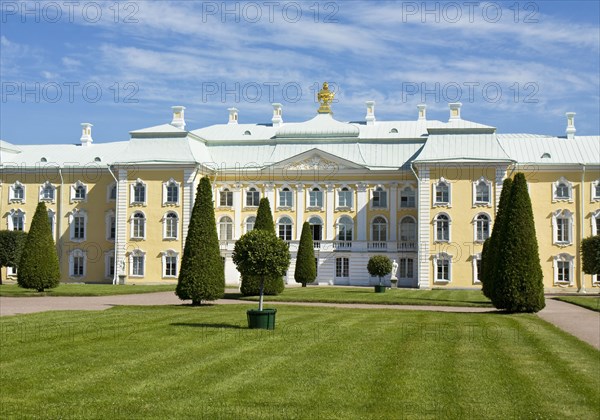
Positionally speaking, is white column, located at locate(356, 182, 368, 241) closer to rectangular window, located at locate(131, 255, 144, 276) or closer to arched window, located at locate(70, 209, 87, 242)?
rectangular window, located at locate(131, 255, 144, 276)

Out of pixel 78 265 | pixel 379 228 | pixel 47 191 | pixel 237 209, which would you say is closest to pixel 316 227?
pixel 379 228

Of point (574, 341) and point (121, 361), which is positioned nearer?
point (121, 361)

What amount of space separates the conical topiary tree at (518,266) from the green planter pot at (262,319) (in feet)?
33.7

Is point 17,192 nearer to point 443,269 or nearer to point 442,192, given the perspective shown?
point 442,192

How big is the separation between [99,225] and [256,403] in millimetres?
49761

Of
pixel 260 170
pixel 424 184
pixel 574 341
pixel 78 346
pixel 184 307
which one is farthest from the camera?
pixel 260 170

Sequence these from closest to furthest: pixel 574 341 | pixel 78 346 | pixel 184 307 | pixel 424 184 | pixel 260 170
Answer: pixel 78 346
pixel 574 341
pixel 184 307
pixel 424 184
pixel 260 170

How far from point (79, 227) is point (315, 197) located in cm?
1726

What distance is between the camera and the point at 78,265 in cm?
5903

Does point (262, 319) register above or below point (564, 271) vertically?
below

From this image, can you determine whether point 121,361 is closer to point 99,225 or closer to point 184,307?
point 184,307

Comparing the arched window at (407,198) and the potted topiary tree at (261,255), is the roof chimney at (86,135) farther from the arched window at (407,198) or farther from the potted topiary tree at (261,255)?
the potted topiary tree at (261,255)

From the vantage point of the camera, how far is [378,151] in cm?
5819

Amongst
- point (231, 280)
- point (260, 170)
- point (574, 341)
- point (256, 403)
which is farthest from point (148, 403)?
point (260, 170)
